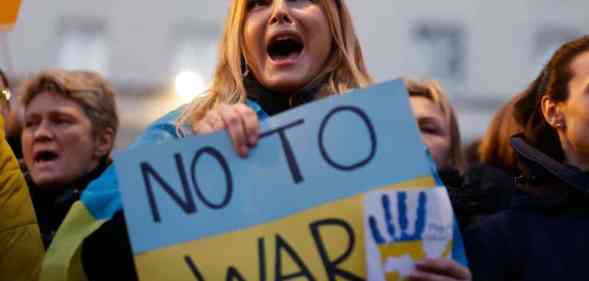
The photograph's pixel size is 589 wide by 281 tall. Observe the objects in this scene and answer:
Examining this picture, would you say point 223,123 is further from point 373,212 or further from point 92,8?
point 92,8

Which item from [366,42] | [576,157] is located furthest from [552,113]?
[366,42]

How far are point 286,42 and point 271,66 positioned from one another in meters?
0.07

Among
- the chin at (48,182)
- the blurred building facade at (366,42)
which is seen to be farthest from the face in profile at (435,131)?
the blurred building facade at (366,42)

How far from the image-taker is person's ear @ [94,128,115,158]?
3242 mm

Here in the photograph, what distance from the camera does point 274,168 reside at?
1.92 metres

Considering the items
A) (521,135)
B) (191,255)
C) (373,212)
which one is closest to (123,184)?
(191,255)

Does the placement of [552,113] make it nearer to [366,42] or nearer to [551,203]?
[551,203]

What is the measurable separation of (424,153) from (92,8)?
16127mm

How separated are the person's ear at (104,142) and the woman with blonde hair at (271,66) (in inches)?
39.3

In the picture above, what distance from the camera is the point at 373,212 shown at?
1.86 m

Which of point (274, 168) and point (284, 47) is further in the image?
point (284, 47)

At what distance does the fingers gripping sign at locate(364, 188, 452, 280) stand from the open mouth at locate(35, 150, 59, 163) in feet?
5.23

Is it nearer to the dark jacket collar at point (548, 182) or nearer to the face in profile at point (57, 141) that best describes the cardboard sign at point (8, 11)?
the face in profile at point (57, 141)

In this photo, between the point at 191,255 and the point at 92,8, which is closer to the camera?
the point at 191,255
